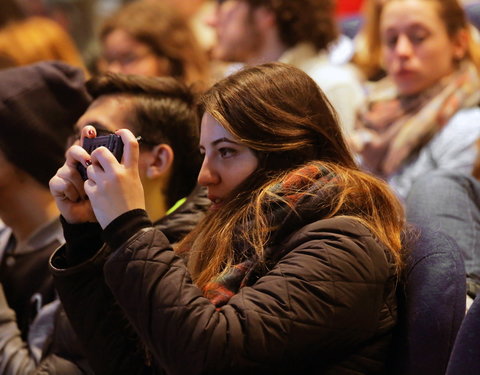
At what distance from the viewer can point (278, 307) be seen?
1.20 metres

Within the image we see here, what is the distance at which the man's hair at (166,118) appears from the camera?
1829 mm

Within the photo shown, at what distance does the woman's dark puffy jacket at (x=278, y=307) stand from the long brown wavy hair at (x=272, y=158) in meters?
0.07

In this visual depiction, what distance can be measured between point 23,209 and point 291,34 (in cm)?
146

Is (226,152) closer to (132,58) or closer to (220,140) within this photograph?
(220,140)

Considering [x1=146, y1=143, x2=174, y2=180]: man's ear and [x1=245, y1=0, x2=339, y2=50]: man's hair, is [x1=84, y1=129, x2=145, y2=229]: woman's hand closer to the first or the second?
[x1=146, y1=143, x2=174, y2=180]: man's ear

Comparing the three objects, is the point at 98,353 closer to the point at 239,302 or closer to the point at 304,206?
the point at 239,302

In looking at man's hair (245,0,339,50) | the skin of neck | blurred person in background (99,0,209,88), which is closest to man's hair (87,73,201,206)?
the skin of neck

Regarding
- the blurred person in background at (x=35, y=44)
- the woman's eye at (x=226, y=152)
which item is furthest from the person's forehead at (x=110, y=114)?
the blurred person in background at (x=35, y=44)

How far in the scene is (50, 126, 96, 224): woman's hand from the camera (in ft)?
4.78

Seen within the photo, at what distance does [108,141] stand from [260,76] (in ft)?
0.93

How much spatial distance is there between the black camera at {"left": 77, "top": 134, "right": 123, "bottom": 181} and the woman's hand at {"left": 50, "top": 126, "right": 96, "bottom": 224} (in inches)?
0.6

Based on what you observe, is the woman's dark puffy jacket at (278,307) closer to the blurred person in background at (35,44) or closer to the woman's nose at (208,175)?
the woman's nose at (208,175)

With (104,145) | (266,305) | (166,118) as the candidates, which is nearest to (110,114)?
(166,118)

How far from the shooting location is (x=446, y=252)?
1369mm
